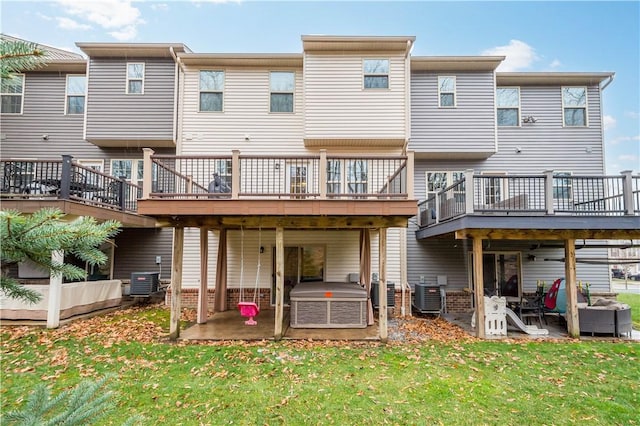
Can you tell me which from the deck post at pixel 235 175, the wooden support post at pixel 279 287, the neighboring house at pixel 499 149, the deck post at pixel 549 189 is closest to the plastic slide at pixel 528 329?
the neighboring house at pixel 499 149

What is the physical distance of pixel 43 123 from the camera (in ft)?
38.3

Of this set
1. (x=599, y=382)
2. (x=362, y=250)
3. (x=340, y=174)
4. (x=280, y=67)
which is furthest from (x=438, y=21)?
(x=599, y=382)

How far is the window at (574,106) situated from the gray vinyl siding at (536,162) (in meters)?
0.17

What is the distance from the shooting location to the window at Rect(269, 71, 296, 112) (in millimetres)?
11141

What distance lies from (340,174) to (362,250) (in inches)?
109

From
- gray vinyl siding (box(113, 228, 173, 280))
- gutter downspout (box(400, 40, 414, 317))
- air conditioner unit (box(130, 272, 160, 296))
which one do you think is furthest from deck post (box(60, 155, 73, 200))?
gutter downspout (box(400, 40, 414, 317))

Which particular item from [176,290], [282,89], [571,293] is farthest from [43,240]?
[282,89]

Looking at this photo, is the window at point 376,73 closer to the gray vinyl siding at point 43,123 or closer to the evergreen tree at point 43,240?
the gray vinyl siding at point 43,123

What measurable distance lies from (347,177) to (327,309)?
15.4ft

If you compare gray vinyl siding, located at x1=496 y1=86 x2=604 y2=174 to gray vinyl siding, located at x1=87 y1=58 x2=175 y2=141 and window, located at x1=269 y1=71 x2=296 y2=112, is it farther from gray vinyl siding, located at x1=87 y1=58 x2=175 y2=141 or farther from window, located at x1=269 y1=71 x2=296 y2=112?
gray vinyl siding, located at x1=87 y1=58 x2=175 y2=141

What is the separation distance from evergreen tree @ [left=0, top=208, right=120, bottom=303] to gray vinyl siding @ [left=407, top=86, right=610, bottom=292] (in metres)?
10.9

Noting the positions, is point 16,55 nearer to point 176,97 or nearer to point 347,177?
point 347,177

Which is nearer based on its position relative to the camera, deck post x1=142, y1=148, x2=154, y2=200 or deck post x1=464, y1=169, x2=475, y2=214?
deck post x1=142, y1=148, x2=154, y2=200

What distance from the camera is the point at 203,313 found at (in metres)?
8.75
